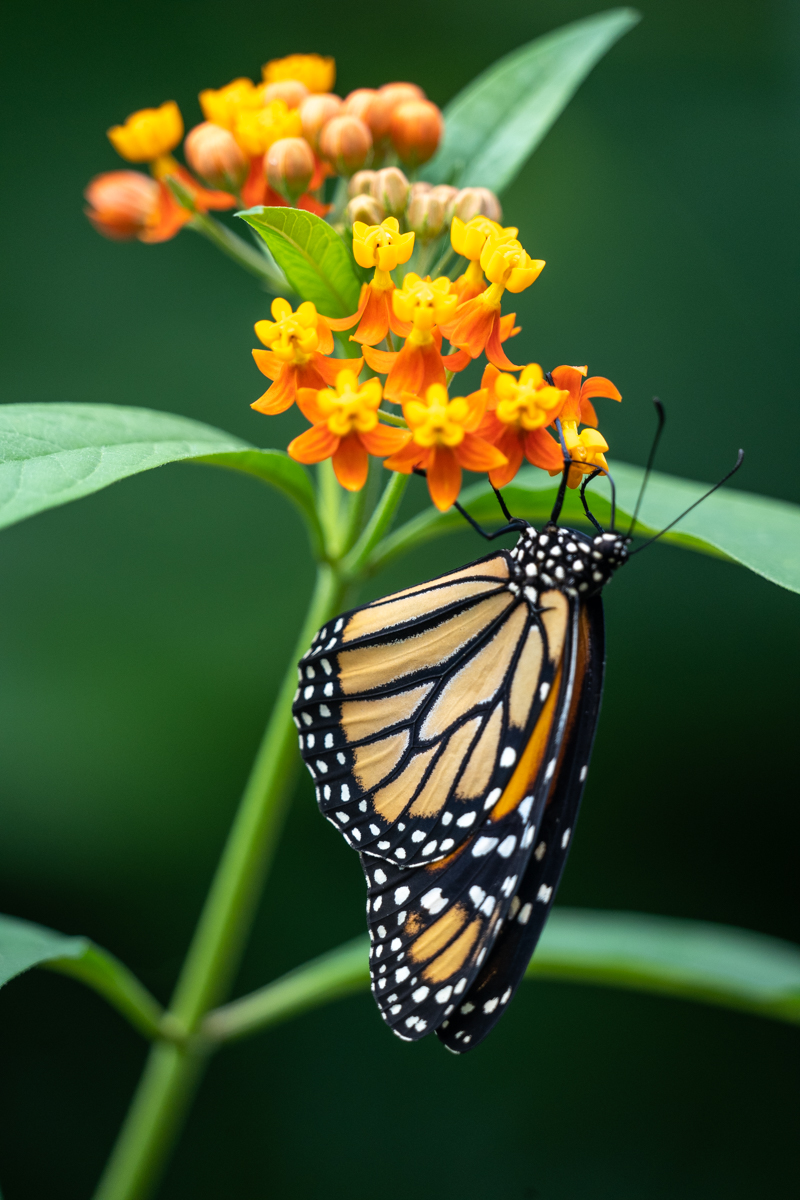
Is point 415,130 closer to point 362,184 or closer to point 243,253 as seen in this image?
point 362,184

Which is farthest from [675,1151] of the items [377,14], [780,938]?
[377,14]

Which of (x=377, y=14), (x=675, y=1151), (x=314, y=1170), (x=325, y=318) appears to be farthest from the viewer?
(x=377, y=14)

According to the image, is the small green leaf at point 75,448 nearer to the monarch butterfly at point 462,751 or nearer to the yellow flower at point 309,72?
the monarch butterfly at point 462,751

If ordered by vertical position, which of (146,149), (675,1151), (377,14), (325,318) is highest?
(377,14)

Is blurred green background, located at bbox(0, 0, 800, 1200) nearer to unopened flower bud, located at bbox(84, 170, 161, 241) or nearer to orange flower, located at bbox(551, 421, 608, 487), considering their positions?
unopened flower bud, located at bbox(84, 170, 161, 241)

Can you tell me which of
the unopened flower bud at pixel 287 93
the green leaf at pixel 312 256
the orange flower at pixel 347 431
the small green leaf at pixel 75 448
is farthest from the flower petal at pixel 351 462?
the unopened flower bud at pixel 287 93

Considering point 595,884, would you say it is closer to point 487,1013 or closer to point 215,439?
point 487,1013
